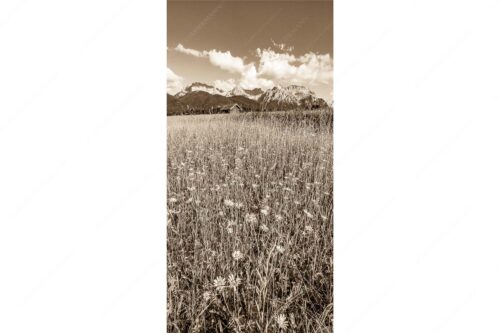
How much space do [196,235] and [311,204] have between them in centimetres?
63

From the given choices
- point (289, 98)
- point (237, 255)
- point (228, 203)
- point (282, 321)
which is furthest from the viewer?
point (289, 98)

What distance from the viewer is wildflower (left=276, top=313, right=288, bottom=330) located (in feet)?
6.29

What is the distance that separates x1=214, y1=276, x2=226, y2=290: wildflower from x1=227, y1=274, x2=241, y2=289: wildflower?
0.03 m

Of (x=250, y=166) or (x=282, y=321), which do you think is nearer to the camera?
(x=282, y=321)

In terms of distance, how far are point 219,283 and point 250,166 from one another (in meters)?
0.68

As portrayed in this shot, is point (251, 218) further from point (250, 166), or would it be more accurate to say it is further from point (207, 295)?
point (207, 295)

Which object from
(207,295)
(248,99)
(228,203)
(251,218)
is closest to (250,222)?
(251,218)

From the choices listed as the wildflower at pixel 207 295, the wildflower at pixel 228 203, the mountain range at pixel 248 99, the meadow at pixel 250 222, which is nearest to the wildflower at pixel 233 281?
the meadow at pixel 250 222

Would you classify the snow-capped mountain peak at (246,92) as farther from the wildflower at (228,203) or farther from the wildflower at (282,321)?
the wildflower at (282,321)

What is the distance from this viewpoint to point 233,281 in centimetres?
199

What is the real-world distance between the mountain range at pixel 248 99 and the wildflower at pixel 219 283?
91 centimetres

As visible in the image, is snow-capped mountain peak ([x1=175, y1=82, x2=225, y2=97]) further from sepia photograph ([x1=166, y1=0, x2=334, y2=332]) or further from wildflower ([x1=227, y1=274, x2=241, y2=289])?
wildflower ([x1=227, y1=274, x2=241, y2=289])

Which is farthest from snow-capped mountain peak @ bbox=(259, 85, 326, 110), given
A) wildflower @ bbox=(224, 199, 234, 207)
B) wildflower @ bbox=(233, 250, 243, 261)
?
wildflower @ bbox=(233, 250, 243, 261)

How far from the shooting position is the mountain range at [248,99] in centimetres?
226
